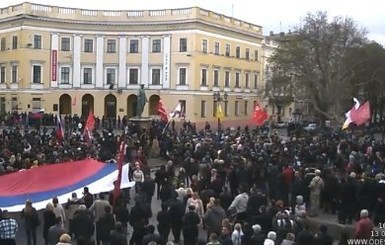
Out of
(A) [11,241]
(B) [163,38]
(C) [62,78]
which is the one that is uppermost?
(B) [163,38]

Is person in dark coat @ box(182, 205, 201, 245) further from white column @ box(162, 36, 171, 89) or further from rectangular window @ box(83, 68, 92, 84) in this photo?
rectangular window @ box(83, 68, 92, 84)

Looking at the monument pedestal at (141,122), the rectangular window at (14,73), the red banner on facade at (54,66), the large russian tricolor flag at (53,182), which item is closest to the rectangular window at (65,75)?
the red banner on facade at (54,66)

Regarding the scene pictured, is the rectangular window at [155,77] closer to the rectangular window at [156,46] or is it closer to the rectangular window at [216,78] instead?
the rectangular window at [156,46]

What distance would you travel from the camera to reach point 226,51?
217ft

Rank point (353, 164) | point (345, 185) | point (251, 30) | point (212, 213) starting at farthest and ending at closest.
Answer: point (251, 30) → point (353, 164) → point (345, 185) → point (212, 213)

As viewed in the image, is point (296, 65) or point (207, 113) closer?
point (296, 65)

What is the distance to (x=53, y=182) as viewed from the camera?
17.2 metres

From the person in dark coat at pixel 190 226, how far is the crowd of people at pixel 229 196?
0.02 m

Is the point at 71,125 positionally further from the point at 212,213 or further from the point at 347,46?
the point at 212,213

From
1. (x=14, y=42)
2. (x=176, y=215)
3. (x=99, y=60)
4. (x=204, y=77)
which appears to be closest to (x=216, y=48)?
(x=204, y=77)

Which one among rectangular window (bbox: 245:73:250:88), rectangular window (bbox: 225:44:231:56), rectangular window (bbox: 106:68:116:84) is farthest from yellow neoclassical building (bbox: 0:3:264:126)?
rectangular window (bbox: 245:73:250:88)

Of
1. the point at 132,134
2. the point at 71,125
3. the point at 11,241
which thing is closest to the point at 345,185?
the point at 11,241

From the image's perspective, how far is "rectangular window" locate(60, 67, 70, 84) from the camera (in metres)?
61.2

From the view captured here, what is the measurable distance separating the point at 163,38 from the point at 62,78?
10.6 m
